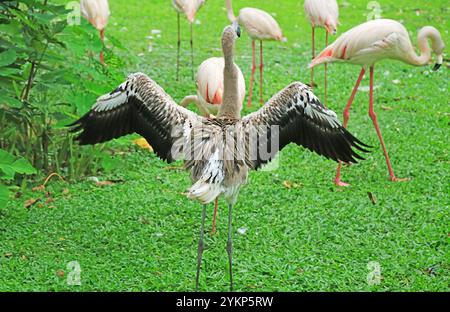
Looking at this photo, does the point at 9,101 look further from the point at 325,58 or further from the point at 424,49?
the point at 424,49

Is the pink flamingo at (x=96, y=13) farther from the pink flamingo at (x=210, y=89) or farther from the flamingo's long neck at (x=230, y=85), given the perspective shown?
the flamingo's long neck at (x=230, y=85)

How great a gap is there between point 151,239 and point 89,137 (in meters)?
0.86

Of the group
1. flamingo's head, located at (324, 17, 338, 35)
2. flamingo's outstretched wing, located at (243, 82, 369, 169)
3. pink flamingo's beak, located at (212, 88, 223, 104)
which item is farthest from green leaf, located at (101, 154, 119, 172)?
flamingo's head, located at (324, 17, 338, 35)

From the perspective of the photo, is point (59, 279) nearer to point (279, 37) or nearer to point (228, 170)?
point (228, 170)

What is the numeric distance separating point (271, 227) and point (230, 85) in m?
1.19

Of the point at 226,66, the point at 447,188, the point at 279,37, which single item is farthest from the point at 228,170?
the point at 279,37

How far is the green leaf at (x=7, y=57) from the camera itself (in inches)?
193

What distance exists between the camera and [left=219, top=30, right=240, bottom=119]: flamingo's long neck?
444cm

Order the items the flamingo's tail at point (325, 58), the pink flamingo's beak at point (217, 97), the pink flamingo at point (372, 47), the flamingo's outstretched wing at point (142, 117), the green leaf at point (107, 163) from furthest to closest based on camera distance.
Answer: the flamingo's tail at point (325, 58) → the pink flamingo at point (372, 47) → the green leaf at point (107, 163) → the pink flamingo's beak at point (217, 97) → the flamingo's outstretched wing at point (142, 117)

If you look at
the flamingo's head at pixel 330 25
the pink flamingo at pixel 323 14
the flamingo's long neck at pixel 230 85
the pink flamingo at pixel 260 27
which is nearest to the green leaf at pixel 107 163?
the flamingo's long neck at pixel 230 85

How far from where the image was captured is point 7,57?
4934mm

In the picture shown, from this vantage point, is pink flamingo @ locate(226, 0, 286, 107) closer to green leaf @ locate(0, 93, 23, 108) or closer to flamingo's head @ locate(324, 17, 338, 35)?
flamingo's head @ locate(324, 17, 338, 35)

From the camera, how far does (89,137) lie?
458 centimetres

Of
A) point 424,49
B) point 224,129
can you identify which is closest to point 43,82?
point 224,129
